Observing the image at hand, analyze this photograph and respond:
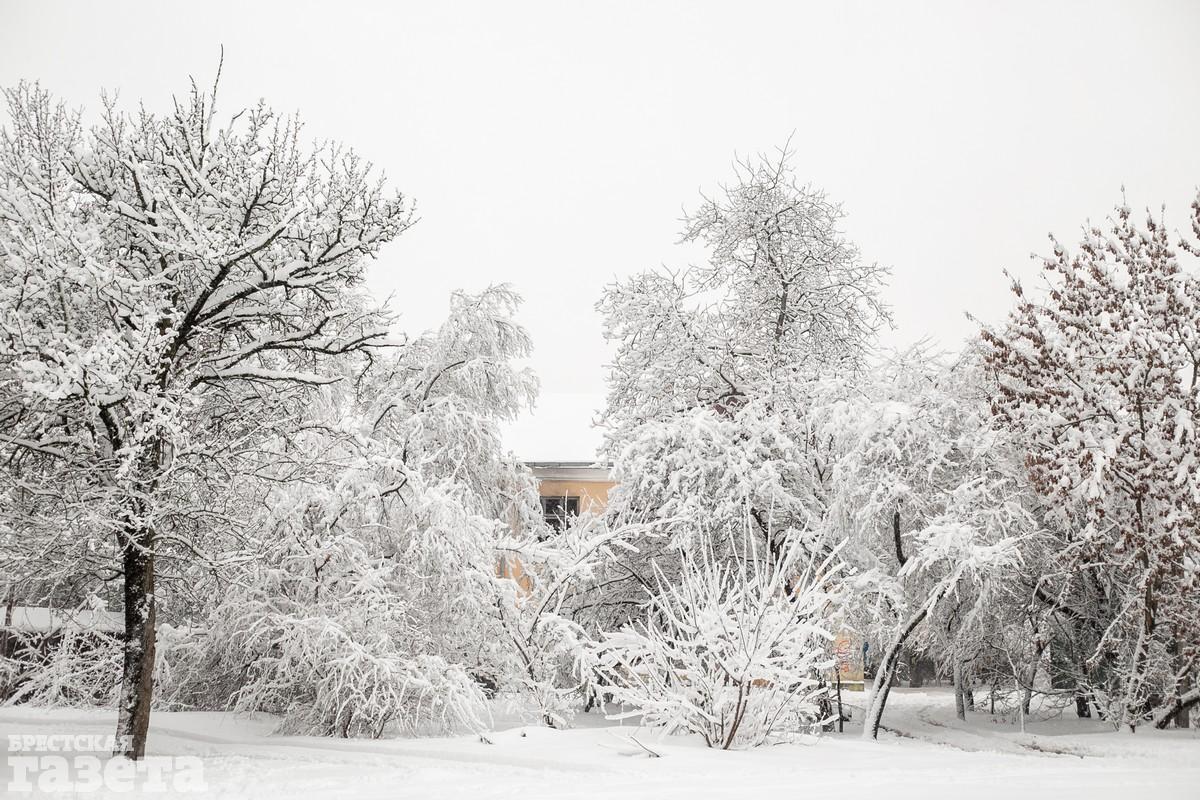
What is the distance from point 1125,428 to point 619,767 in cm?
843

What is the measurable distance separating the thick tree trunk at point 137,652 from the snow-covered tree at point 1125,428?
35.7 feet

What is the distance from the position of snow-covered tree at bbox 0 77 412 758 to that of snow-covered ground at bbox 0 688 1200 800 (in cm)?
183

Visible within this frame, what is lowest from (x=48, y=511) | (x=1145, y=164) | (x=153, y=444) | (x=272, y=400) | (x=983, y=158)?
(x=48, y=511)

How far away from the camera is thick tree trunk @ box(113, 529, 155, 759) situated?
8.44 meters

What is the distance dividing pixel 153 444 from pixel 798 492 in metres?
10.9

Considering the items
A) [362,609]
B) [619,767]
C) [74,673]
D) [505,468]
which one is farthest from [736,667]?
[505,468]

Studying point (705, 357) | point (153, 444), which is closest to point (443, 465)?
point (705, 357)

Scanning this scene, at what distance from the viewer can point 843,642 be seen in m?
15.5

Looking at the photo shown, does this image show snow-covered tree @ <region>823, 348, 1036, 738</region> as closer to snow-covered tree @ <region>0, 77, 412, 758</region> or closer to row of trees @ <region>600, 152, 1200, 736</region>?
row of trees @ <region>600, 152, 1200, 736</region>

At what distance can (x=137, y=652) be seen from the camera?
869 cm

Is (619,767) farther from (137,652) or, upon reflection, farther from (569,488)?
(569,488)

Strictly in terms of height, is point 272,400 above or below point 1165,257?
below

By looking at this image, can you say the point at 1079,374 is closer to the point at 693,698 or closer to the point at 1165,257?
the point at 1165,257

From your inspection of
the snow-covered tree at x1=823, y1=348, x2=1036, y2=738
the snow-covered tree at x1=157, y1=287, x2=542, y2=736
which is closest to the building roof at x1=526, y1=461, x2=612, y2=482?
the snow-covered tree at x1=823, y1=348, x2=1036, y2=738
